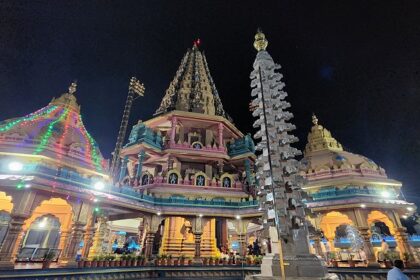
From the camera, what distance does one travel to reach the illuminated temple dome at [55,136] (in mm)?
19328

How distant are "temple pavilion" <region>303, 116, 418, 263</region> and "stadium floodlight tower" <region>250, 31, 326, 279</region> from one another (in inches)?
39.0

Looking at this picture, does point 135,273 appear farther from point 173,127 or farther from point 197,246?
point 173,127

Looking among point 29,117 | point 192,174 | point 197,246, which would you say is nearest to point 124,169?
point 192,174

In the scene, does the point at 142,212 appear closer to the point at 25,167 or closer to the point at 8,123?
the point at 25,167

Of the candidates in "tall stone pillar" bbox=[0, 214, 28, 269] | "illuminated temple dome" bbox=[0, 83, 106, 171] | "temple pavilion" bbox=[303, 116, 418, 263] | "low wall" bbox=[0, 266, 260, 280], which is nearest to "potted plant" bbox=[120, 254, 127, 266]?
"low wall" bbox=[0, 266, 260, 280]

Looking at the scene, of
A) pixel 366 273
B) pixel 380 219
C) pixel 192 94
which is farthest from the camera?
pixel 192 94

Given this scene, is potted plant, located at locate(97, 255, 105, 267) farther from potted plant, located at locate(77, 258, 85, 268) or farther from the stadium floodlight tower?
the stadium floodlight tower

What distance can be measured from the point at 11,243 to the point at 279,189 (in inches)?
513

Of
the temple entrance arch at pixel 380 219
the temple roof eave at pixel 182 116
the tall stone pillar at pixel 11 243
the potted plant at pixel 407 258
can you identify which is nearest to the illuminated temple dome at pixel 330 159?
the temple entrance arch at pixel 380 219

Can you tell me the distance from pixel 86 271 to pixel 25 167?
6.91m

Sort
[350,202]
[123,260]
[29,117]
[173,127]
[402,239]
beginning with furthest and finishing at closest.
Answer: [173,127]
[29,117]
[350,202]
[402,239]
[123,260]

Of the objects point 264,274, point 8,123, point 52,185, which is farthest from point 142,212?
point 8,123

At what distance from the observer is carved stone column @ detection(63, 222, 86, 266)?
1241 cm

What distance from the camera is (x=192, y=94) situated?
3262 centimetres
